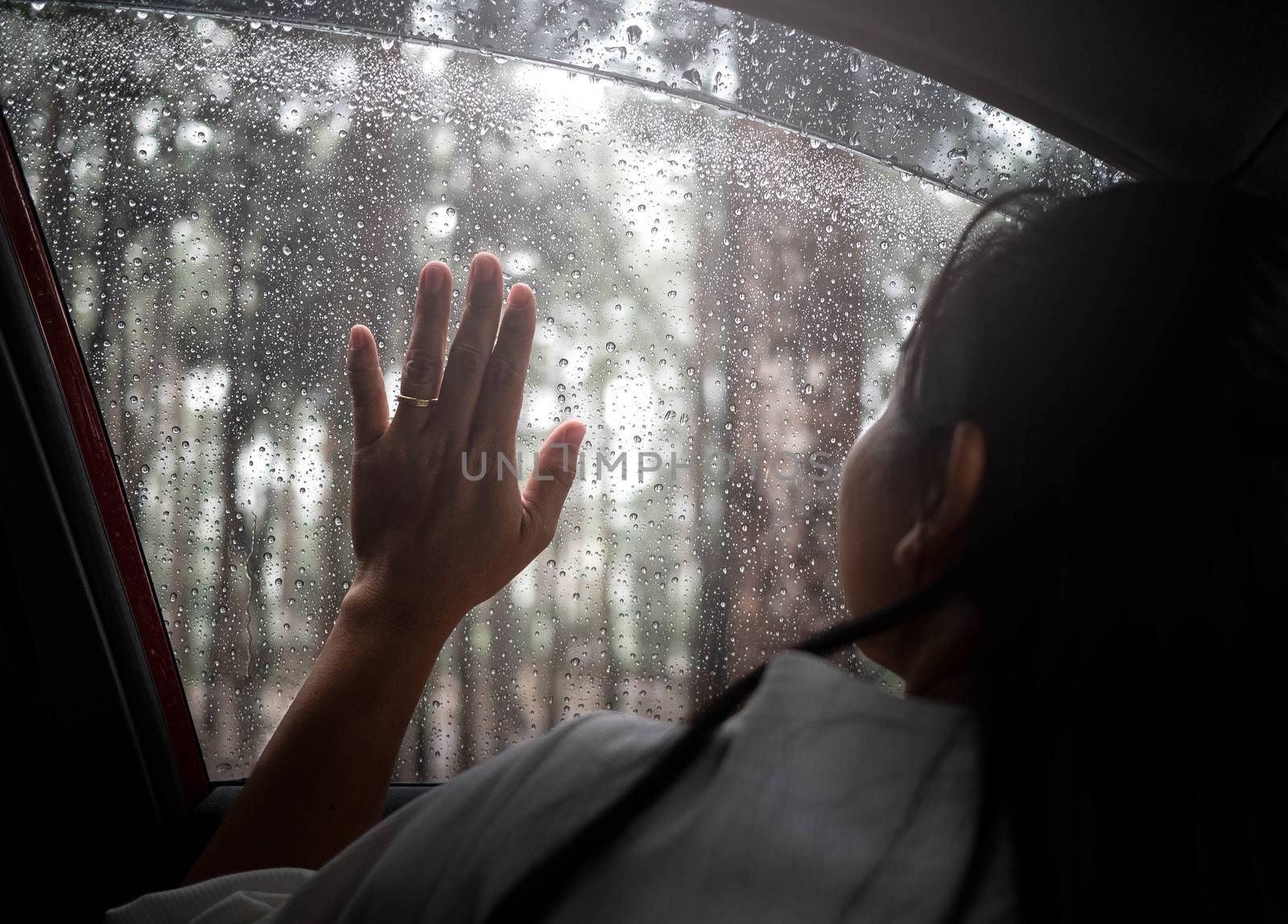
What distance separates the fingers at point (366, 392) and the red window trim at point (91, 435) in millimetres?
520

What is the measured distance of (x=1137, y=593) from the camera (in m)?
0.61

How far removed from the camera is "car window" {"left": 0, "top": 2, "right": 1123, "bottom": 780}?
1361 mm

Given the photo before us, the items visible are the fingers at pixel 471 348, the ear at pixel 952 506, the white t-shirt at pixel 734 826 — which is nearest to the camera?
the white t-shirt at pixel 734 826

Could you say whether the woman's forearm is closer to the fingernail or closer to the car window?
the car window

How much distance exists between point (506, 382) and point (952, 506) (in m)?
0.71

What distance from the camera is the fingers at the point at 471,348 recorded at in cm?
118

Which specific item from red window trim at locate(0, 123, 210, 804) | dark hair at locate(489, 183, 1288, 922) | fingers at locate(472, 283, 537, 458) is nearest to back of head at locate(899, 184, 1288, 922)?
dark hair at locate(489, 183, 1288, 922)

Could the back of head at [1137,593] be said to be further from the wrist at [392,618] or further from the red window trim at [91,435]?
the red window trim at [91,435]

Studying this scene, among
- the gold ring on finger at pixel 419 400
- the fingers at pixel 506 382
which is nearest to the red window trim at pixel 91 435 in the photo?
the gold ring on finger at pixel 419 400

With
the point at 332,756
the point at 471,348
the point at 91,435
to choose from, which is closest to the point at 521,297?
the point at 471,348

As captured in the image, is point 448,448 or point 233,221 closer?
point 448,448

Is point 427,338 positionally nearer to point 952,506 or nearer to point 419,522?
point 419,522

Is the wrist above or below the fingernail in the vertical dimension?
below

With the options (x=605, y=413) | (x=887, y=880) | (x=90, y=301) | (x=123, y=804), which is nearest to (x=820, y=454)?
(x=605, y=413)
